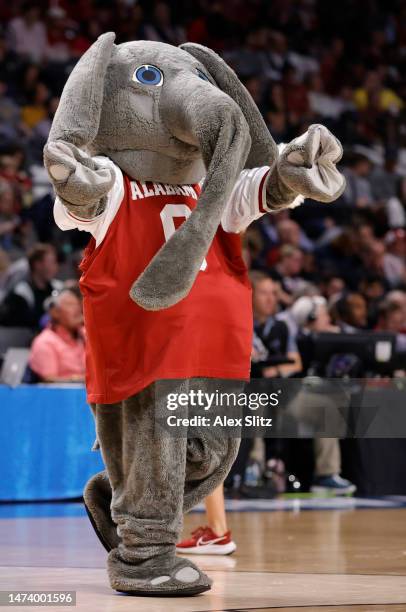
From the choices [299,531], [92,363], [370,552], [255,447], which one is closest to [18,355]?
[255,447]

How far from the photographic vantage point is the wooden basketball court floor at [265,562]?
3.34 metres

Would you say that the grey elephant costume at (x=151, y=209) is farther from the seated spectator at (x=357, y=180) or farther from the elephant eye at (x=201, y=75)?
the seated spectator at (x=357, y=180)

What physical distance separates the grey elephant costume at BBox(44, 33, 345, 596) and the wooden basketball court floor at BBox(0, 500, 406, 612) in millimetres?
200

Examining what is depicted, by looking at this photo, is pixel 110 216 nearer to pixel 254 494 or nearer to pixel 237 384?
pixel 237 384

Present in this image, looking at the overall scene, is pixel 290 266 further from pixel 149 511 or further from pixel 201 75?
pixel 149 511

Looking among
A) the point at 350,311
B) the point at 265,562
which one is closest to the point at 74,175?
the point at 265,562

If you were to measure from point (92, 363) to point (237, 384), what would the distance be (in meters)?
0.44

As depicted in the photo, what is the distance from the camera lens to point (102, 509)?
376cm

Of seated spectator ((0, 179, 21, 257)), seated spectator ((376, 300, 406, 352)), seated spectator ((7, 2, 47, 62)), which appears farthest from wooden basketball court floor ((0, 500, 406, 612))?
seated spectator ((7, 2, 47, 62))

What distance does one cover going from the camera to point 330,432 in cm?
342

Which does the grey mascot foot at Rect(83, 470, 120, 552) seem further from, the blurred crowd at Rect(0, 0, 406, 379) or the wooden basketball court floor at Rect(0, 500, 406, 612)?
the blurred crowd at Rect(0, 0, 406, 379)

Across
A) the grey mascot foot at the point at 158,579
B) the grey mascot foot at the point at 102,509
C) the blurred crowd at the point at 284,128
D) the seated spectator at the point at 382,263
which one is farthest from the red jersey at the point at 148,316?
the seated spectator at the point at 382,263

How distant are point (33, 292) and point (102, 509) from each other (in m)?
4.46

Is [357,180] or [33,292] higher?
[33,292]
